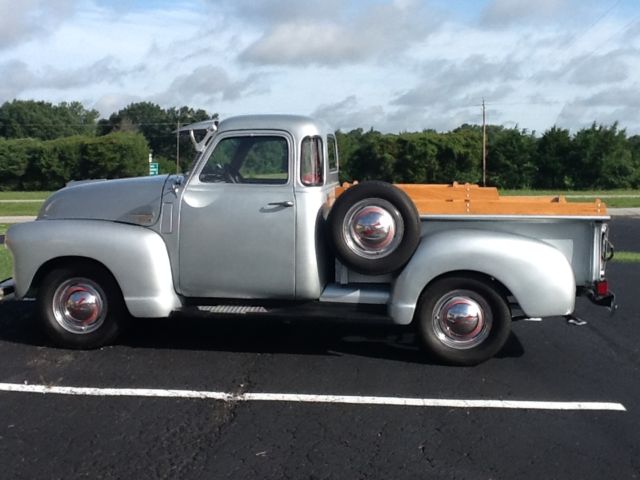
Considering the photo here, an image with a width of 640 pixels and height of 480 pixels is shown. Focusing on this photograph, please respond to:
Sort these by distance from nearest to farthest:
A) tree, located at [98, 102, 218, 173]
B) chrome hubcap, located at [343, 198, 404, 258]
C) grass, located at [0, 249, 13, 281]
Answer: chrome hubcap, located at [343, 198, 404, 258] → grass, located at [0, 249, 13, 281] → tree, located at [98, 102, 218, 173]

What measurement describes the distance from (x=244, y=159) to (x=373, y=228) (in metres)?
1.34

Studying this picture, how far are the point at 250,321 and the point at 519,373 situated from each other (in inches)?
118

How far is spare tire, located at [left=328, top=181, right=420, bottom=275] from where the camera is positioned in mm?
6168

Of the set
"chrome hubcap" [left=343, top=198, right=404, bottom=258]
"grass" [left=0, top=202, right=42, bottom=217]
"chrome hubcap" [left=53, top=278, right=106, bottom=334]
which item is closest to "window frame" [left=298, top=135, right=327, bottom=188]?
"chrome hubcap" [left=343, top=198, right=404, bottom=258]

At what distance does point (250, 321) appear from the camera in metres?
8.05

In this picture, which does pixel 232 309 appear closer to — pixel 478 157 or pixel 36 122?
pixel 478 157

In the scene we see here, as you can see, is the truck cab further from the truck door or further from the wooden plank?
the wooden plank

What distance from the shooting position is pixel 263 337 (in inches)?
290

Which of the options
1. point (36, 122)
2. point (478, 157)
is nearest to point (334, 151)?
point (478, 157)

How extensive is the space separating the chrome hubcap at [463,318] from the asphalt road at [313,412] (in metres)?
0.27

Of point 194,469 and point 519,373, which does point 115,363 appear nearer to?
point 194,469

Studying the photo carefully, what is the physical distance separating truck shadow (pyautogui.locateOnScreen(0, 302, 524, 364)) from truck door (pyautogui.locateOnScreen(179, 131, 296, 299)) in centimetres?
32

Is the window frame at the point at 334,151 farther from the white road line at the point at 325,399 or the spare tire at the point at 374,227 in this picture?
the white road line at the point at 325,399

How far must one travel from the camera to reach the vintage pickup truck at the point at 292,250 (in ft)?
20.3
